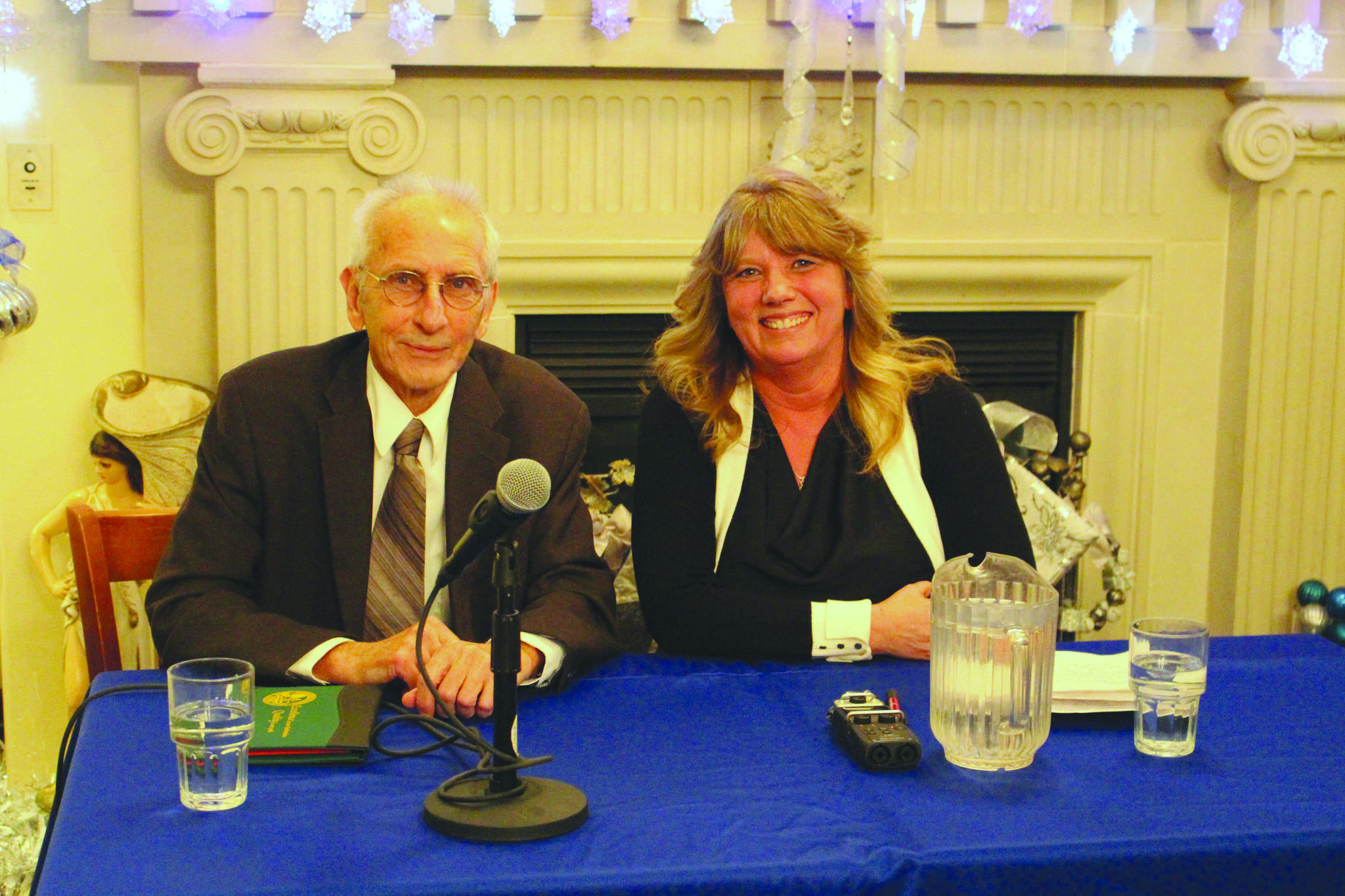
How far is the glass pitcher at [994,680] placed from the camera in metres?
1.28

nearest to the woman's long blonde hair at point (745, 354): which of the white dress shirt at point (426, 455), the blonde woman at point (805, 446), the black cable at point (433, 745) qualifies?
the blonde woman at point (805, 446)

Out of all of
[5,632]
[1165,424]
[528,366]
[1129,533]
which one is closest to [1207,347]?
[1165,424]

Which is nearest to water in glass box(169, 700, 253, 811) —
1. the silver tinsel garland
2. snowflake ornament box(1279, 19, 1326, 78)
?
the silver tinsel garland

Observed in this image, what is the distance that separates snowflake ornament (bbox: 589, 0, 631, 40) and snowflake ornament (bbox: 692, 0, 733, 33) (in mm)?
148

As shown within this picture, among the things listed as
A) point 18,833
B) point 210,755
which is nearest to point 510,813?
point 210,755

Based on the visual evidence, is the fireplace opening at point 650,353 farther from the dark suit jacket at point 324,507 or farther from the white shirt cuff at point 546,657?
the white shirt cuff at point 546,657

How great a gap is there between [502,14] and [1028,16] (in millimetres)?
1171

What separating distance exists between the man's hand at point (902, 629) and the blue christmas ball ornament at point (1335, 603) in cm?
179

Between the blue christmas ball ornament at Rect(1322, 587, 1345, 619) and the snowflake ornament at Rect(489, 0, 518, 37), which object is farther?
the blue christmas ball ornament at Rect(1322, 587, 1345, 619)

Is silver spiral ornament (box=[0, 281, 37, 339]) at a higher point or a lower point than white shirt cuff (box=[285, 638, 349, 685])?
higher

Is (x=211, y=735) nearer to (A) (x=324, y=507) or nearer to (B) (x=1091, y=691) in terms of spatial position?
(A) (x=324, y=507)

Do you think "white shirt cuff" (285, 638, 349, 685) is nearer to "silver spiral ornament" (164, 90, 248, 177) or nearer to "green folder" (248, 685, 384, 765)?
"green folder" (248, 685, 384, 765)

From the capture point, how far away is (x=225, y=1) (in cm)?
271

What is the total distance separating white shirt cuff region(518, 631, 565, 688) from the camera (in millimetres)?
1534
